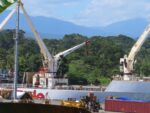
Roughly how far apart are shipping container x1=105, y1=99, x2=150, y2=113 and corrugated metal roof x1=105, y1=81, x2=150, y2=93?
91.6 feet

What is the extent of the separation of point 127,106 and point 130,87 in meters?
30.3

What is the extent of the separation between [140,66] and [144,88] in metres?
40.9

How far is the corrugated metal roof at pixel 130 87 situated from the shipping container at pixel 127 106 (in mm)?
27915

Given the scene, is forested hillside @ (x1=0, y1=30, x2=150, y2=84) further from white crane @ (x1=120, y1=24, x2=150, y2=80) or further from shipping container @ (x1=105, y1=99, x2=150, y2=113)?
shipping container @ (x1=105, y1=99, x2=150, y2=113)

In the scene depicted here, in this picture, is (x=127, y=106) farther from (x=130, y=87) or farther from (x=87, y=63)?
(x=87, y=63)

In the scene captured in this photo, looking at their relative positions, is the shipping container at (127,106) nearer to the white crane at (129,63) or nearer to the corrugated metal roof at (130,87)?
the corrugated metal roof at (130,87)

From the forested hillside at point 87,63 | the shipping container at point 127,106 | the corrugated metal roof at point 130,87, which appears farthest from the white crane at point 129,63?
the shipping container at point 127,106

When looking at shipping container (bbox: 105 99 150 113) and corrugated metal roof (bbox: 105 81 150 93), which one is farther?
corrugated metal roof (bbox: 105 81 150 93)

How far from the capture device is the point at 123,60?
70.9 m

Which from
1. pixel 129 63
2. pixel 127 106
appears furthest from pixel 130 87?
pixel 127 106

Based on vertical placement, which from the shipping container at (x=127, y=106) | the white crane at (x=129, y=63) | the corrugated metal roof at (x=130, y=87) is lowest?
the shipping container at (x=127, y=106)

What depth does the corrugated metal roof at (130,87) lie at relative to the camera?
6419 centimetres

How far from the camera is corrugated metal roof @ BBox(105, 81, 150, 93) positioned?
2527 inches

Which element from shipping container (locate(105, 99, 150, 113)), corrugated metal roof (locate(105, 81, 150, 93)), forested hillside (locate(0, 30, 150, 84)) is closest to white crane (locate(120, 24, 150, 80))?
corrugated metal roof (locate(105, 81, 150, 93))
